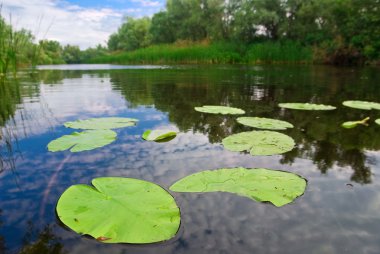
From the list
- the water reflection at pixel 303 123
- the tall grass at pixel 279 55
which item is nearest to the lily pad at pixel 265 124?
the water reflection at pixel 303 123

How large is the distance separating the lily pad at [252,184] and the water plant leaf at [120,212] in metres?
0.19

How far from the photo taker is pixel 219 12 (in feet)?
89.9

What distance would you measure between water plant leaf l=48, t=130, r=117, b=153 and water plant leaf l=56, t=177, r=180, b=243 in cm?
63

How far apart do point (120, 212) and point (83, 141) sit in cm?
106

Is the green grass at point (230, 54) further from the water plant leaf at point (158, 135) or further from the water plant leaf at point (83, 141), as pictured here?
the water plant leaf at point (83, 141)

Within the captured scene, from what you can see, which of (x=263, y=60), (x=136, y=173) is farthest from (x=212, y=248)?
(x=263, y=60)

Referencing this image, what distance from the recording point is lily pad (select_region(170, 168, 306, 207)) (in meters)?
1.25

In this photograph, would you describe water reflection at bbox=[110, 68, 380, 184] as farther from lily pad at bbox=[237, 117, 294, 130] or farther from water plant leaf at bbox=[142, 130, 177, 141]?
water plant leaf at bbox=[142, 130, 177, 141]

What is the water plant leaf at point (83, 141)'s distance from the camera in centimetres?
184

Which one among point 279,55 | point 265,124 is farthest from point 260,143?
point 279,55

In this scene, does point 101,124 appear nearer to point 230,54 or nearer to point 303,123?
point 303,123

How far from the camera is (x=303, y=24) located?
2120cm

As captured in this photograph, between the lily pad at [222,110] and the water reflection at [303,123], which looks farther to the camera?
the lily pad at [222,110]

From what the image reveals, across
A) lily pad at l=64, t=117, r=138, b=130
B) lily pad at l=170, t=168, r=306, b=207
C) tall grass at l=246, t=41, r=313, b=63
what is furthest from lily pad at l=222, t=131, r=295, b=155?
tall grass at l=246, t=41, r=313, b=63
